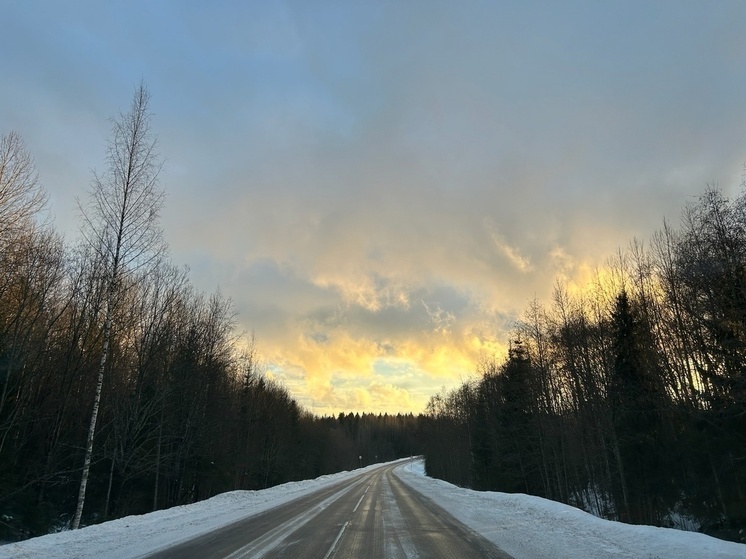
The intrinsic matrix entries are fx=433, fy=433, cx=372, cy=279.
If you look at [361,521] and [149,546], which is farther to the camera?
[361,521]

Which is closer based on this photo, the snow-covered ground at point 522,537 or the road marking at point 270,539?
the snow-covered ground at point 522,537

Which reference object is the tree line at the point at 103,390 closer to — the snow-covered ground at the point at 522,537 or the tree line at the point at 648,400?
the snow-covered ground at the point at 522,537

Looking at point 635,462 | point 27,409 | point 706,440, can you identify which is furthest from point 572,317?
point 27,409

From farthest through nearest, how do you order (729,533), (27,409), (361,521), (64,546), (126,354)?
(126,354) < (27,409) < (729,533) < (361,521) < (64,546)

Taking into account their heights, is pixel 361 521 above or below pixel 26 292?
below

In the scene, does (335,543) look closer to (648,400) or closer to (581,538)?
(581,538)

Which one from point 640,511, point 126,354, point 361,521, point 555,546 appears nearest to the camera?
point 555,546

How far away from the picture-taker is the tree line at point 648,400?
19328mm

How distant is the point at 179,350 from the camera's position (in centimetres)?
3011

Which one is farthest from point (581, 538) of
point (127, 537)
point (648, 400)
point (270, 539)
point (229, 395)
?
point (229, 395)

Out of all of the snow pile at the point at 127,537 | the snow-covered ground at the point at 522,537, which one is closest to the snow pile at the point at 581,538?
the snow-covered ground at the point at 522,537

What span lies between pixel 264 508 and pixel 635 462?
21.8m

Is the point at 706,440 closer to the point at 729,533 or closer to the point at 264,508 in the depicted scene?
the point at 729,533

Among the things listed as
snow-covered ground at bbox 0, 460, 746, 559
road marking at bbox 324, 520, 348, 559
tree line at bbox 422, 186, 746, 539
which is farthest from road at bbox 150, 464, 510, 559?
tree line at bbox 422, 186, 746, 539
